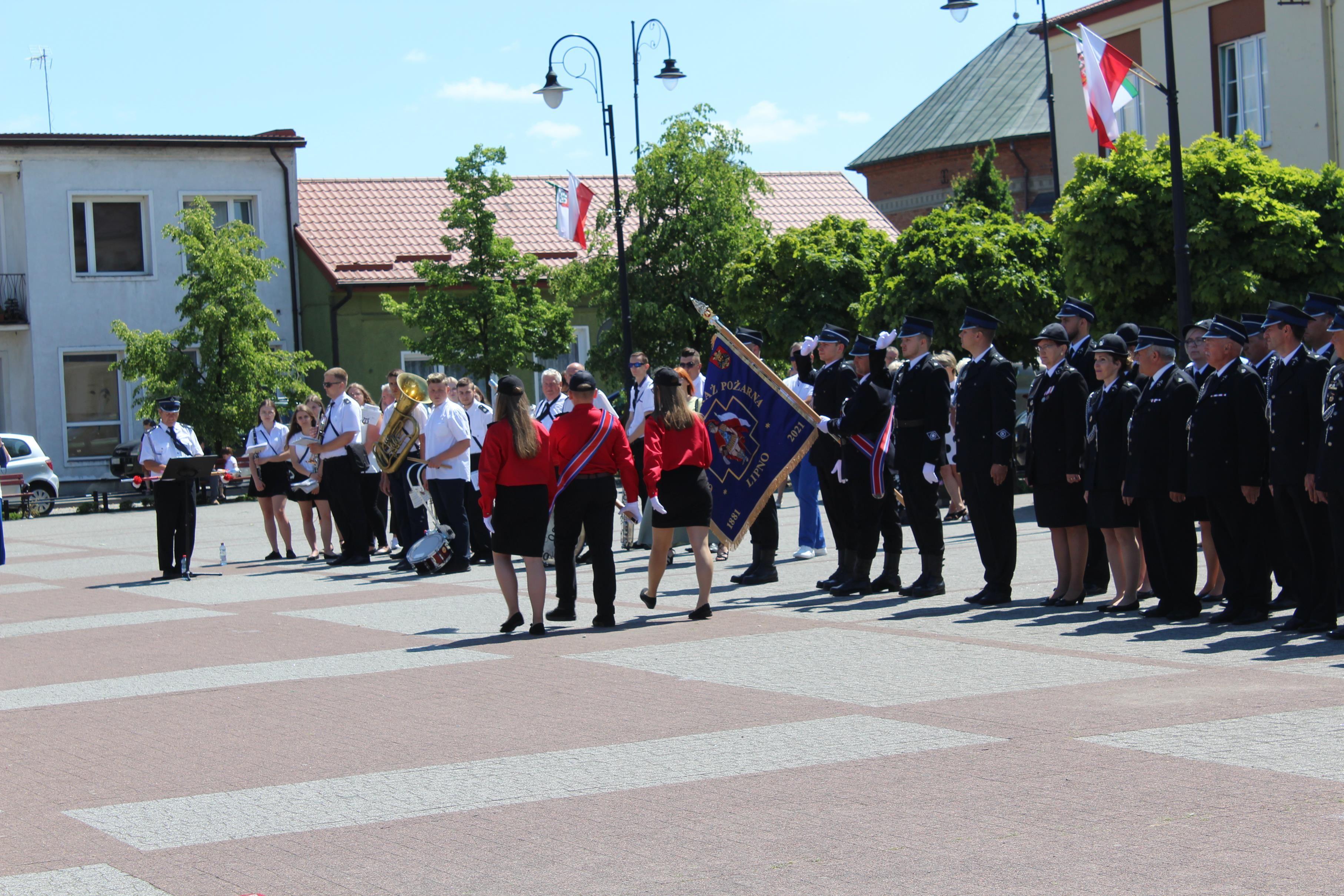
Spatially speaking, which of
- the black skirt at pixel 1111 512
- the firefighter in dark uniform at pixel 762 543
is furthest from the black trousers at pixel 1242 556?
the firefighter in dark uniform at pixel 762 543

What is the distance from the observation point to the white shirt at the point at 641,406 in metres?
15.4

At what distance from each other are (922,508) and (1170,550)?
2188 millimetres

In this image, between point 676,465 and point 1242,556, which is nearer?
point 1242,556

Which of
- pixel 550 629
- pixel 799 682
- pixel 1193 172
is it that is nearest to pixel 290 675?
pixel 550 629

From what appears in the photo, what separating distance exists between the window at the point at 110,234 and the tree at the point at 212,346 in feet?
15.9

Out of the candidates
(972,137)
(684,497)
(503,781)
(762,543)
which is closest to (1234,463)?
(684,497)

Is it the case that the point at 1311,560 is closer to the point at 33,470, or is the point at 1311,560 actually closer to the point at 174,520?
the point at 174,520

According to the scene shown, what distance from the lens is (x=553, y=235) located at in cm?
4481

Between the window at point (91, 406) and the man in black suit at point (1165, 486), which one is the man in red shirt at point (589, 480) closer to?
the man in black suit at point (1165, 486)

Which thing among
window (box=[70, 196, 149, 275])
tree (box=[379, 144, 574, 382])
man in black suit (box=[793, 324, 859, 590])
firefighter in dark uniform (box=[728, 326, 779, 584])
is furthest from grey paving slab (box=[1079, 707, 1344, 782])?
window (box=[70, 196, 149, 275])

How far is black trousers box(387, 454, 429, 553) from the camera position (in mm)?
16453

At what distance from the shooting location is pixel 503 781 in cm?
663

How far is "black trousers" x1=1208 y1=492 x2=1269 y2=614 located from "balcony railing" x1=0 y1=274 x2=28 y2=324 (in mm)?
34307

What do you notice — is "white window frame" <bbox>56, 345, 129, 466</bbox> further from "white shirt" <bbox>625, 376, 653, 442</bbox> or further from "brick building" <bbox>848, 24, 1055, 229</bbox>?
"brick building" <bbox>848, 24, 1055, 229</bbox>
